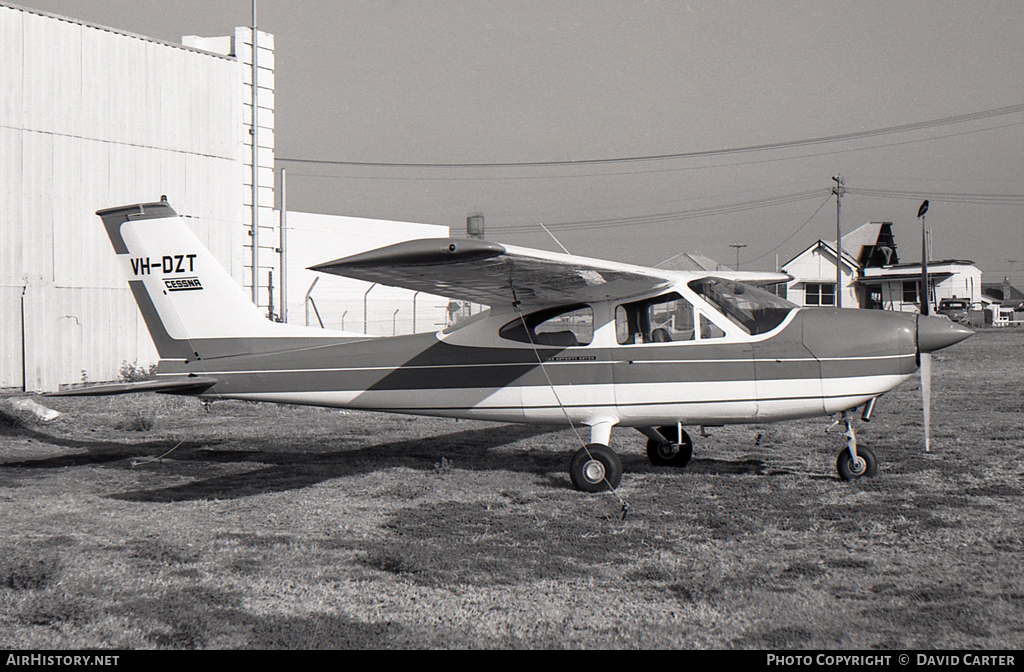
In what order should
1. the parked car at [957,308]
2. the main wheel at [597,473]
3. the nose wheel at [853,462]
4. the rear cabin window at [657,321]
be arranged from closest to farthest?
the main wheel at [597,473] < the nose wheel at [853,462] < the rear cabin window at [657,321] < the parked car at [957,308]

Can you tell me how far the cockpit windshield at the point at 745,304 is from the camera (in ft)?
25.6

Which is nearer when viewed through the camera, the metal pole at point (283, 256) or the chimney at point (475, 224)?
the metal pole at point (283, 256)

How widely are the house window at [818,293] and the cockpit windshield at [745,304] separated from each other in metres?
53.8

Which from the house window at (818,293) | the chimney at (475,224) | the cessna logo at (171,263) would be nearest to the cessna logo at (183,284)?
the cessna logo at (171,263)

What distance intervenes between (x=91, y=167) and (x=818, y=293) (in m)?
51.7

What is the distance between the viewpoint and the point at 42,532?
6191 mm

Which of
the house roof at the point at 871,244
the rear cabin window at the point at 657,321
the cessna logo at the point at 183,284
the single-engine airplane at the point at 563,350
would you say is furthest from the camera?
the house roof at the point at 871,244

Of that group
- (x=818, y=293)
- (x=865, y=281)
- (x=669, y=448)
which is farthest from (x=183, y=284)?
(x=865, y=281)

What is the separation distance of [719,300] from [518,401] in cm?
229

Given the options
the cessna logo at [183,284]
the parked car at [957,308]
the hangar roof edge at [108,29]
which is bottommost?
the cessna logo at [183,284]

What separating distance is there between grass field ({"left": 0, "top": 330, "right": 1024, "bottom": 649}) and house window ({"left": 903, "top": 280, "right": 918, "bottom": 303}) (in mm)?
52721

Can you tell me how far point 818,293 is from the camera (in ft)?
192

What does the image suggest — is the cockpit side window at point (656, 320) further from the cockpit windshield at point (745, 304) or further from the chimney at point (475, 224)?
the chimney at point (475, 224)

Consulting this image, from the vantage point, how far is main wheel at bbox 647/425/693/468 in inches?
348
